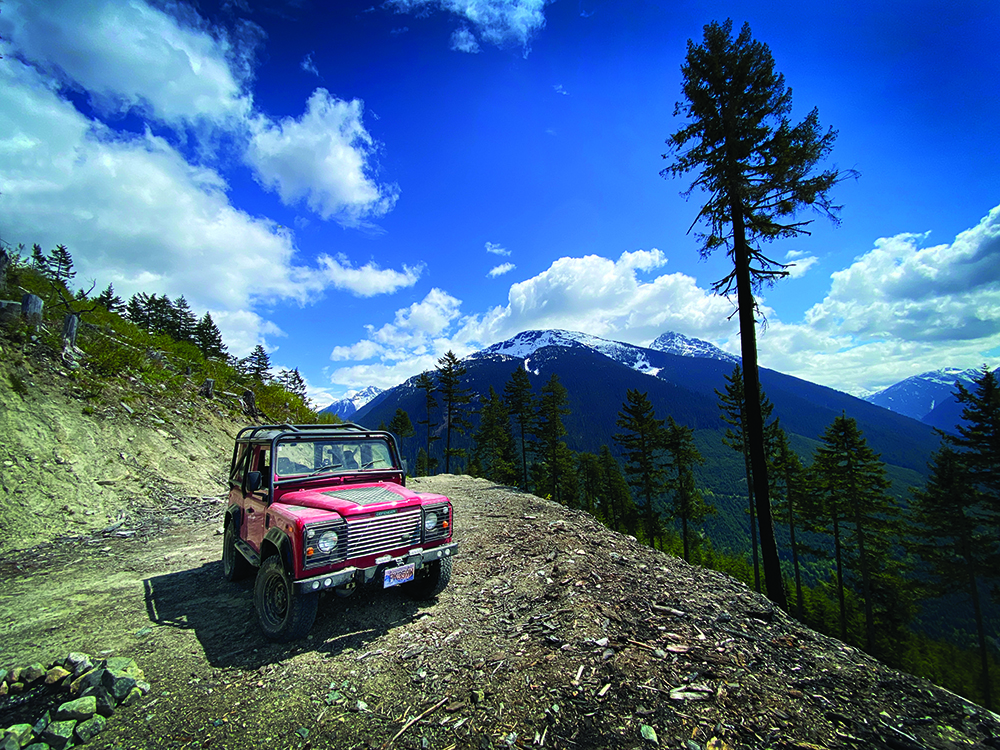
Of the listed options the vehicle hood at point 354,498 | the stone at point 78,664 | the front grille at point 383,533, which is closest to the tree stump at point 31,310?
the vehicle hood at point 354,498

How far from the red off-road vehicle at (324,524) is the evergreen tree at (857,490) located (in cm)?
2850

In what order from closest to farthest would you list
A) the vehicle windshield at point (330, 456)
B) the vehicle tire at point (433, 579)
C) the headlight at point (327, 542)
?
the headlight at point (327, 542) < the vehicle tire at point (433, 579) < the vehicle windshield at point (330, 456)

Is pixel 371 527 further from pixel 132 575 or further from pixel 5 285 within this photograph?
pixel 5 285

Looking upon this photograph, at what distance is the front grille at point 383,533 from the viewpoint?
15.8ft

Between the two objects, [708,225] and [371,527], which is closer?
[371,527]

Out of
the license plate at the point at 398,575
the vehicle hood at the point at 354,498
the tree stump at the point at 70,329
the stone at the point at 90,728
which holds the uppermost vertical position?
the tree stump at the point at 70,329

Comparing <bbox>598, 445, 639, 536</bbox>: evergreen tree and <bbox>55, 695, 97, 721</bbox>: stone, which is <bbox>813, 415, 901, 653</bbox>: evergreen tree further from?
<bbox>55, 695, 97, 721</bbox>: stone

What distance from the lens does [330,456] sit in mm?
6355

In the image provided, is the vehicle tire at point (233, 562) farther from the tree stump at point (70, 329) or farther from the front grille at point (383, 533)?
the tree stump at point (70, 329)

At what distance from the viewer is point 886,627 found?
2791 cm

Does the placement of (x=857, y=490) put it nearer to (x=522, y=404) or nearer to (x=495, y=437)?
(x=522, y=404)

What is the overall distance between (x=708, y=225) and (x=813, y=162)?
248 cm

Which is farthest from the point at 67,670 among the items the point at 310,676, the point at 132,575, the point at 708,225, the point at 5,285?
the point at 5,285

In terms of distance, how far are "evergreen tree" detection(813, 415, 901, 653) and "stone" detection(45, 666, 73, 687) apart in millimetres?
32113
